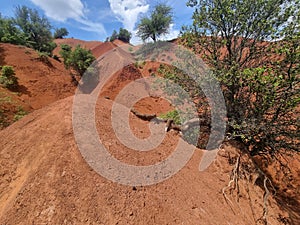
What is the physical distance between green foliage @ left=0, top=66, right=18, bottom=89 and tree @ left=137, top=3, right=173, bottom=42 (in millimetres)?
15963

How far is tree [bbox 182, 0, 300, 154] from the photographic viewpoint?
337 cm

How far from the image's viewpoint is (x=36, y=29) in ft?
55.7

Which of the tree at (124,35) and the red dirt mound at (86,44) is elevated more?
the tree at (124,35)

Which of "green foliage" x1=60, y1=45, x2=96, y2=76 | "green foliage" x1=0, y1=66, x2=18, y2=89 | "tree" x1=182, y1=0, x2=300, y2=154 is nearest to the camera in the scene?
"tree" x1=182, y1=0, x2=300, y2=154

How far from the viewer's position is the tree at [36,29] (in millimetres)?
16750

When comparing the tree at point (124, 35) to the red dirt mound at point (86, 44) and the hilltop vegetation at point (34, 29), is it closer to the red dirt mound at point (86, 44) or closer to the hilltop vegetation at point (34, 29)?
the red dirt mound at point (86, 44)

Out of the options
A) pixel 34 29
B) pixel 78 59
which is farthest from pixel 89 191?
pixel 34 29

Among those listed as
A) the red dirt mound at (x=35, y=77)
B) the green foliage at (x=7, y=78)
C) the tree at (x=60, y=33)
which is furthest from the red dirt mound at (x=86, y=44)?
the green foliage at (x=7, y=78)

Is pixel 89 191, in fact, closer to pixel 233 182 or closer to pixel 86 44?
pixel 233 182

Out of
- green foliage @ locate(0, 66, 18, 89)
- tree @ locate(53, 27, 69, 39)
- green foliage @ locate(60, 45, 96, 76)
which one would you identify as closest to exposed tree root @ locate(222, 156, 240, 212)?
green foliage @ locate(0, 66, 18, 89)

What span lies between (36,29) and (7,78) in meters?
11.0

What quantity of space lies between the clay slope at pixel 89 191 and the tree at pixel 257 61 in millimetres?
1416

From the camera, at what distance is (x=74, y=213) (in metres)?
2.22

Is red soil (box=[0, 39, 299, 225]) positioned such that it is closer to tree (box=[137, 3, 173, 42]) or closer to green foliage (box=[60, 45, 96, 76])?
green foliage (box=[60, 45, 96, 76])
